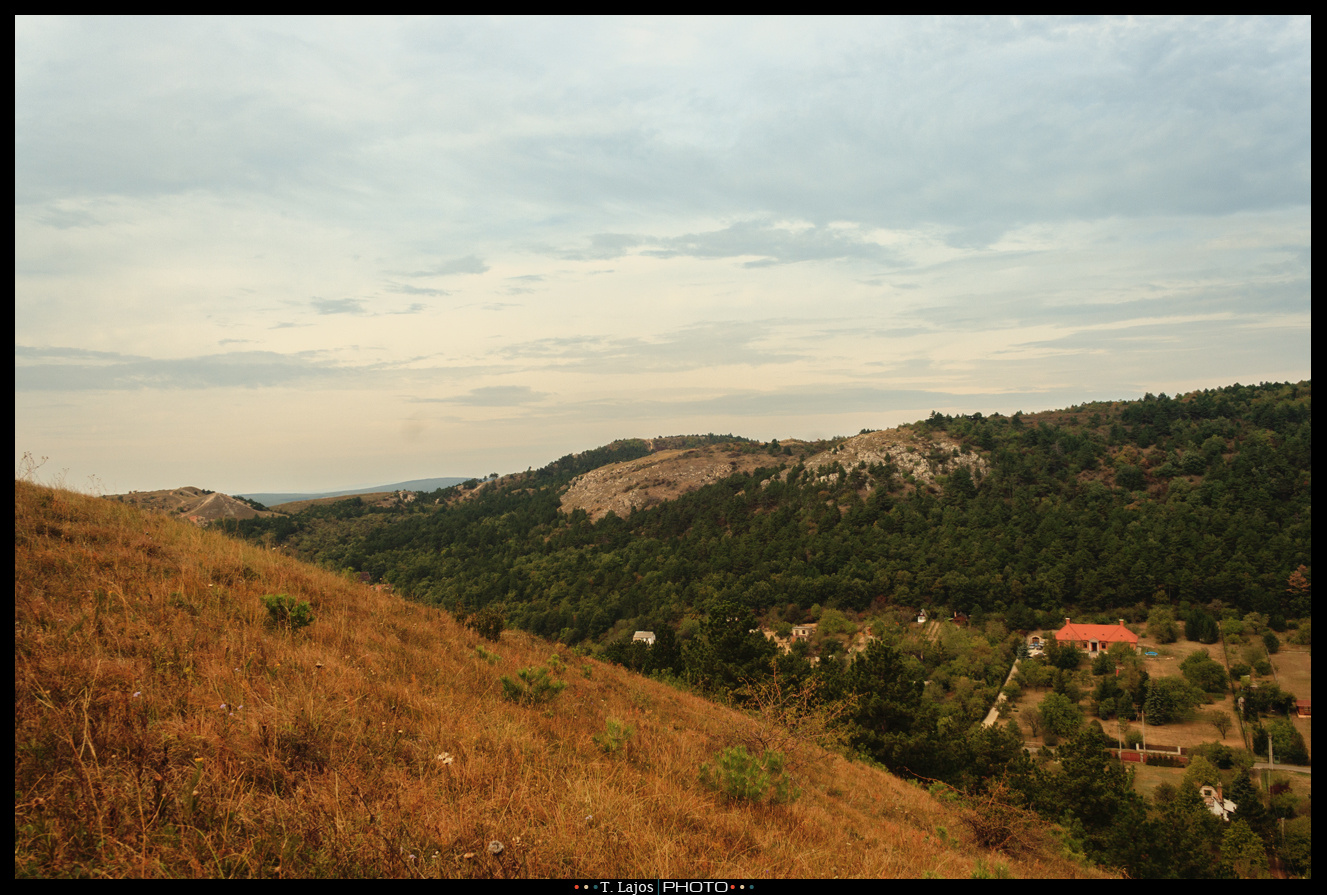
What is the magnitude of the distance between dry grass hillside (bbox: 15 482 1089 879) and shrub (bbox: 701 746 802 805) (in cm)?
15

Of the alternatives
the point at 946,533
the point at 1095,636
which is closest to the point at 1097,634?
the point at 1095,636

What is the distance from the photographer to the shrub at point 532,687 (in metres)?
7.11

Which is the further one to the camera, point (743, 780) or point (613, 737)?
point (613, 737)

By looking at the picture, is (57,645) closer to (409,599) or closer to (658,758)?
(658,758)

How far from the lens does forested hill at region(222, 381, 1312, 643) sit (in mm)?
74438

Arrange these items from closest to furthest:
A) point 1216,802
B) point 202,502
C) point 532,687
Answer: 1. point 532,687
2. point 1216,802
3. point 202,502

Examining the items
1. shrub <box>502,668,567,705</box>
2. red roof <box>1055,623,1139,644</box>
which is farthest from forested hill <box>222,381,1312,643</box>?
shrub <box>502,668,567,705</box>

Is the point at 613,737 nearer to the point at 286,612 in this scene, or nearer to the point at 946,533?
the point at 286,612

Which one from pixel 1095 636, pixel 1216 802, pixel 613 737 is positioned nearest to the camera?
pixel 613 737

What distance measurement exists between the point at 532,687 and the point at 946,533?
9439 cm

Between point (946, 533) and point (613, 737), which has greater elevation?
point (613, 737)

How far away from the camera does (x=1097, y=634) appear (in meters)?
66.4

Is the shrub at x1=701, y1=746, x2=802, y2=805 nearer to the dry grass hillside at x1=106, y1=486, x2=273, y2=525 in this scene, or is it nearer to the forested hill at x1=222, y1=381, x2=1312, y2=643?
the forested hill at x1=222, y1=381, x2=1312, y2=643
